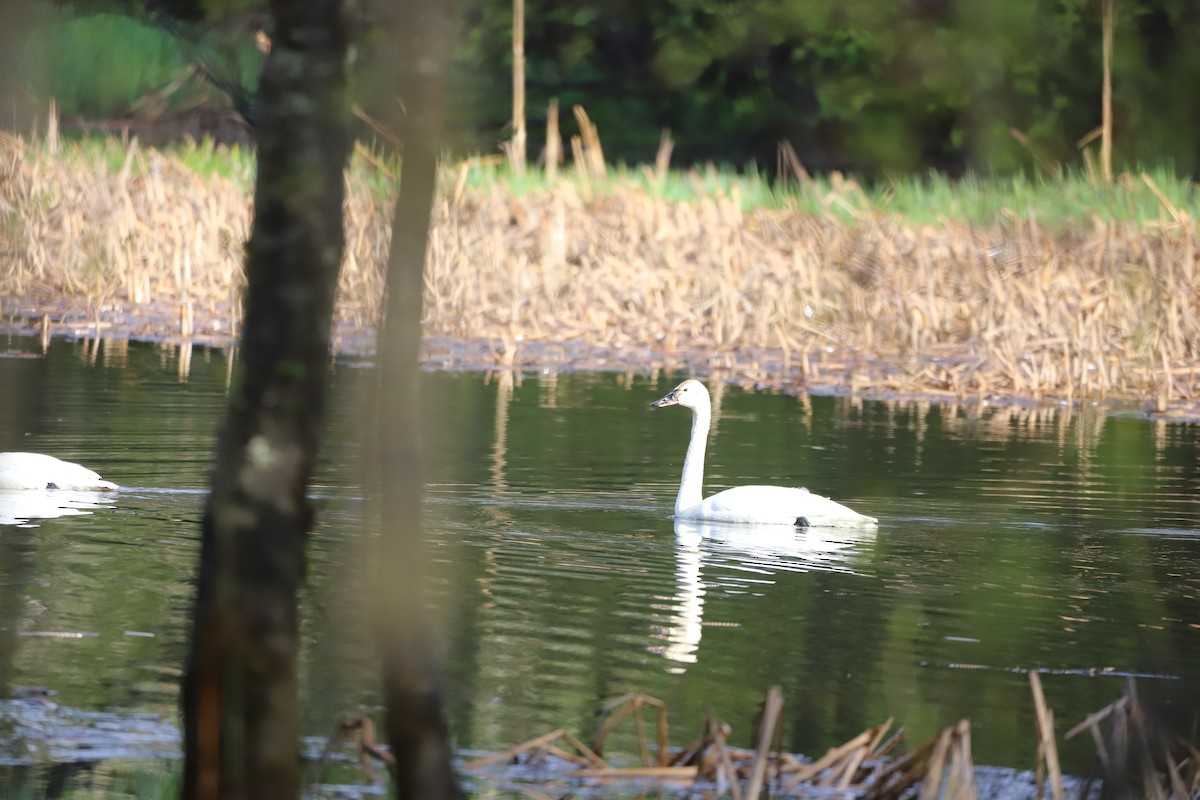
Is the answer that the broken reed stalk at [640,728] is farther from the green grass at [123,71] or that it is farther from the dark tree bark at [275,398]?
the green grass at [123,71]

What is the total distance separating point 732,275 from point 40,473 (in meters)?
11.0

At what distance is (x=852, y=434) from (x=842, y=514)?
15.0 ft

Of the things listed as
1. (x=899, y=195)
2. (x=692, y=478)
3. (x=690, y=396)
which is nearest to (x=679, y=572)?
(x=692, y=478)

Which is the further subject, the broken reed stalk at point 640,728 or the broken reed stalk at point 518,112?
the broken reed stalk at point 518,112

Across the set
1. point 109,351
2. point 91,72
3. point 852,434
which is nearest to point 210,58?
point 852,434

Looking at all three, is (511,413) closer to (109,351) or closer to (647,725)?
(109,351)

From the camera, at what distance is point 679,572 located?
9852 mm

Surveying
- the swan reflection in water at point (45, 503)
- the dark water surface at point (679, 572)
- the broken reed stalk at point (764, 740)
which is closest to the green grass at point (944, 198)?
the dark water surface at point (679, 572)

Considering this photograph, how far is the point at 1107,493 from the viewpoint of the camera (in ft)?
41.1

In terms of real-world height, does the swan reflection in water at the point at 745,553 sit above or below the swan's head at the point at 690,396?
below

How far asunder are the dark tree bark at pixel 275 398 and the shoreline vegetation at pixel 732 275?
1387cm

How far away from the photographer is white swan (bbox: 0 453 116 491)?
11.1 meters

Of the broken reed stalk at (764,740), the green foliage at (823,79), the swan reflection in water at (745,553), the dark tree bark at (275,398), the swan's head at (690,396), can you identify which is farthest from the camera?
the green foliage at (823,79)

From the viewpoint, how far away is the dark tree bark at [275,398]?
419 centimetres
